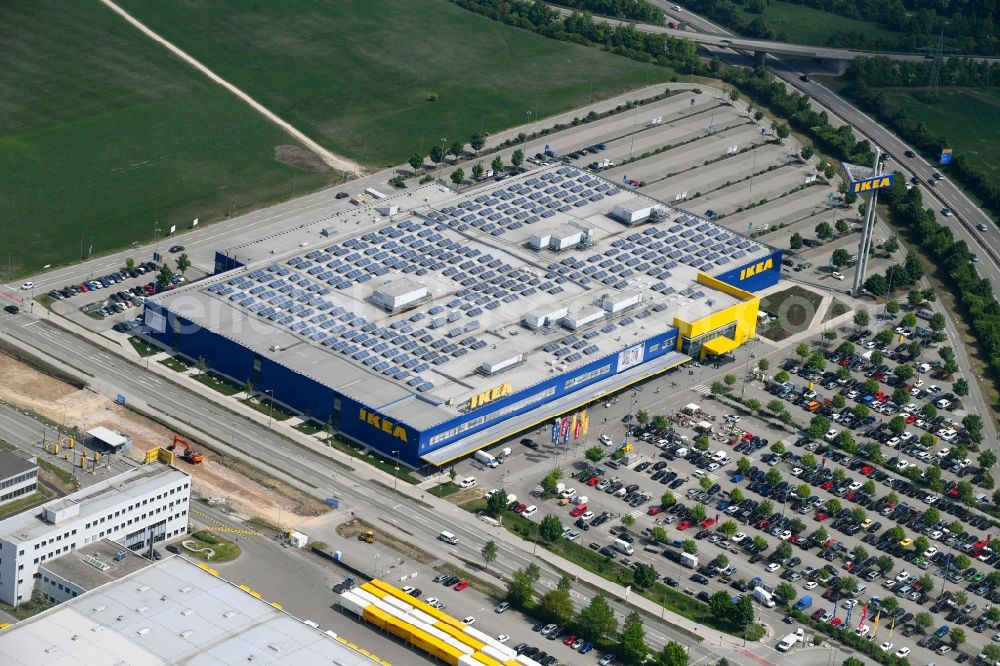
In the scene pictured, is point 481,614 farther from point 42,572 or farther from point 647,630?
point 42,572

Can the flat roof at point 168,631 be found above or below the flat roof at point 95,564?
above

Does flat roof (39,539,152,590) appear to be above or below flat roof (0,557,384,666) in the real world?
below

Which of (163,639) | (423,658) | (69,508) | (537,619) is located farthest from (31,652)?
(537,619)

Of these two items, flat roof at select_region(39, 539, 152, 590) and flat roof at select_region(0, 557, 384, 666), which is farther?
flat roof at select_region(39, 539, 152, 590)

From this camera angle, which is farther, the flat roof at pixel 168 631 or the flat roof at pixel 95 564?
the flat roof at pixel 95 564
